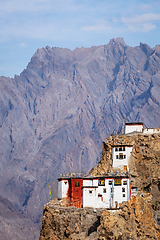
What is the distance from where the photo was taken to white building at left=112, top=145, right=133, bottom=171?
132750mm

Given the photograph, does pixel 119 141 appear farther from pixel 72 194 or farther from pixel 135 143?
pixel 72 194

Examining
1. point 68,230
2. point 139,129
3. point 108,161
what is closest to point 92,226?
point 68,230

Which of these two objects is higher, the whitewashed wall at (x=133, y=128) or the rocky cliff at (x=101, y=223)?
the whitewashed wall at (x=133, y=128)

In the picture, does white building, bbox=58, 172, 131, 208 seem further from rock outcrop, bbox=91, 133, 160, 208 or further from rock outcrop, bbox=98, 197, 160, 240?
rock outcrop, bbox=91, 133, 160, 208

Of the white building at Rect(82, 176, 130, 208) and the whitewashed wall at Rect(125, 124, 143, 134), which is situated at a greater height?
the whitewashed wall at Rect(125, 124, 143, 134)

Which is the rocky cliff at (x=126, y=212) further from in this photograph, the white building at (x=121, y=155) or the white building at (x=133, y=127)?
the white building at (x=133, y=127)

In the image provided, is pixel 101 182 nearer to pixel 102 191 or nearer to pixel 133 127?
pixel 102 191

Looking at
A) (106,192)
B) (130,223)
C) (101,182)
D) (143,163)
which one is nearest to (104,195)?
(106,192)

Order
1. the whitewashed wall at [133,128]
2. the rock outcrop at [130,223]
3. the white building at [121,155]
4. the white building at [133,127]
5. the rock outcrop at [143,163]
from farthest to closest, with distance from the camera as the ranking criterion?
the white building at [133,127] < the whitewashed wall at [133,128] < the white building at [121,155] < the rock outcrop at [143,163] < the rock outcrop at [130,223]

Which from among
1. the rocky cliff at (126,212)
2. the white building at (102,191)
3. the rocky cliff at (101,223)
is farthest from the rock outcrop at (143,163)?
the rocky cliff at (101,223)

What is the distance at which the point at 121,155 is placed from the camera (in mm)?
133875

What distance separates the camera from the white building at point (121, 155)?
133 m

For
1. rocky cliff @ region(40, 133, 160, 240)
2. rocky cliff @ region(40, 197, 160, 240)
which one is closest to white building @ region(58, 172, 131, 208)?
rocky cliff @ region(40, 197, 160, 240)

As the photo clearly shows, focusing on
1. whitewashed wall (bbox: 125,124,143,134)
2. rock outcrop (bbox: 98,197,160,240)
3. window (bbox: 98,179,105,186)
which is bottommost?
rock outcrop (bbox: 98,197,160,240)
